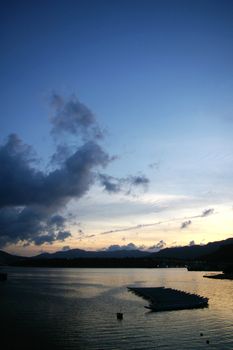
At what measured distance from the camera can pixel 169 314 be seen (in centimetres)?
6362

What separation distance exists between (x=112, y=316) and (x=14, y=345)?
2363 cm

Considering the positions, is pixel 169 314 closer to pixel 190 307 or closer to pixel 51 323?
pixel 190 307

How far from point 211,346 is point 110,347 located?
11.0 meters

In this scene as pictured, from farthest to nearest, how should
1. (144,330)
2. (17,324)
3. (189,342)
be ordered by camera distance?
(17,324) → (144,330) → (189,342)

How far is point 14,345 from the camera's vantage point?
137 ft

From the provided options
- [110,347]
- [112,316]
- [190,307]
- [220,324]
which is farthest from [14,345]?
[190,307]

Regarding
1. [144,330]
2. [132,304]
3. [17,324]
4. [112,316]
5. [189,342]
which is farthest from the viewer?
[132,304]

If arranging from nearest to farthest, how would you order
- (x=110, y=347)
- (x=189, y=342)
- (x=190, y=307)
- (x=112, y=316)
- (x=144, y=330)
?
(x=110, y=347) → (x=189, y=342) → (x=144, y=330) → (x=112, y=316) → (x=190, y=307)

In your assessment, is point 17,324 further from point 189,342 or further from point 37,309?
point 189,342

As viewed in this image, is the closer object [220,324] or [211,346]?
[211,346]

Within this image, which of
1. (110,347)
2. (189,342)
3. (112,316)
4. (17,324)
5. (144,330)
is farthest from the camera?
(112,316)

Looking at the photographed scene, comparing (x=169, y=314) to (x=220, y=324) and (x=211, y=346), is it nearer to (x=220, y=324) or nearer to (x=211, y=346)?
(x=220, y=324)

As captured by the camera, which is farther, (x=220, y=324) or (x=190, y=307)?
(x=190, y=307)

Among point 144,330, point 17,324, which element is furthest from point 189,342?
point 17,324
